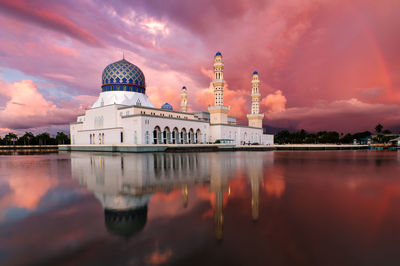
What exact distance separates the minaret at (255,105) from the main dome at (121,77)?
30215 millimetres

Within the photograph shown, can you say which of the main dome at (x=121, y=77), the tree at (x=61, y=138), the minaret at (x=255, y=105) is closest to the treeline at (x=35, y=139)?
the tree at (x=61, y=138)

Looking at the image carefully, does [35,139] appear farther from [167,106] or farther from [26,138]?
[167,106]

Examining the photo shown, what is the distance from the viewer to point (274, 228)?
3.71 meters

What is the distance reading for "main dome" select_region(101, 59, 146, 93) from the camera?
4316 cm

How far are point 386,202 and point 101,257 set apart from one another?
20.8 ft

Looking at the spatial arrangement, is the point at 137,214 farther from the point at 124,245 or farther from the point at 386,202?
the point at 386,202

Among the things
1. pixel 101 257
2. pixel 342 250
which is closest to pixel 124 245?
pixel 101 257

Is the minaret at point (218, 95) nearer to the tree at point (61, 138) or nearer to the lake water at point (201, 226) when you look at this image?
the lake water at point (201, 226)

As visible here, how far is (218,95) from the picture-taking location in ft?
159

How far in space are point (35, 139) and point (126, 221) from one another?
9025cm

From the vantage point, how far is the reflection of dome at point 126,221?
364cm

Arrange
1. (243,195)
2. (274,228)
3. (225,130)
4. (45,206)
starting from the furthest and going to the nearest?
1. (225,130)
2. (243,195)
3. (45,206)
4. (274,228)

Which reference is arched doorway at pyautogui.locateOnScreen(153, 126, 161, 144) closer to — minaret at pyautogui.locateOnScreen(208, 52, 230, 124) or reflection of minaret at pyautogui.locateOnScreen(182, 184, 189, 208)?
minaret at pyautogui.locateOnScreen(208, 52, 230, 124)

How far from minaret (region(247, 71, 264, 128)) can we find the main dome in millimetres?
30215
